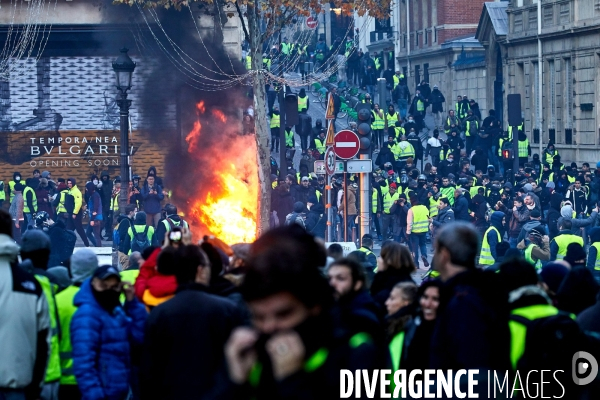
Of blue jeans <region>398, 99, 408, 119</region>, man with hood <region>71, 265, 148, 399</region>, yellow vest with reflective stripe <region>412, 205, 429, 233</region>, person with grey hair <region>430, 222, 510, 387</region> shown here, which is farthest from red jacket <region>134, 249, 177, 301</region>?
blue jeans <region>398, 99, 408, 119</region>

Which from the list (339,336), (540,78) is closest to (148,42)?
(540,78)

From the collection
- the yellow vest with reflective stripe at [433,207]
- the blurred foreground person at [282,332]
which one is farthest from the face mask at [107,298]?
the yellow vest with reflective stripe at [433,207]

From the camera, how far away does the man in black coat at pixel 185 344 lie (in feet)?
17.2

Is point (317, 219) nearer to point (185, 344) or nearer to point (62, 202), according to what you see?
point (62, 202)

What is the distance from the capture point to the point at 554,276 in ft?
21.1

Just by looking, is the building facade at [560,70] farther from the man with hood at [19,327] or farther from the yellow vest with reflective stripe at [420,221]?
the man with hood at [19,327]

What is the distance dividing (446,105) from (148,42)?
70.6 feet

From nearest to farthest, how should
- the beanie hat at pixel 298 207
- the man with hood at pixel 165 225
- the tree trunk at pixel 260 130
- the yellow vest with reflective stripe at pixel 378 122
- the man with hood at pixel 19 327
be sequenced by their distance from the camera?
the man with hood at pixel 19 327, the man with hood at pixel 165 225, the beanie hat at pixel 298 207, the tree trunk at pixel 260 130, the yellow vest with reflective stripe at pixel 378 122

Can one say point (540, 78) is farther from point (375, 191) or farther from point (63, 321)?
point (63, 321)

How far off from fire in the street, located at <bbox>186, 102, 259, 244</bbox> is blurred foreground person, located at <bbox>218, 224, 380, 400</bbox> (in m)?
18.6

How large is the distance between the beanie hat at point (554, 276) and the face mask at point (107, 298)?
94.3 inches

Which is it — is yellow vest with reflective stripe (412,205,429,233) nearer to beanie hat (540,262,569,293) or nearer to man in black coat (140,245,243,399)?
beanie hat (540,262,569,293)

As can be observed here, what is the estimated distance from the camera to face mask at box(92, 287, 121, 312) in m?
6.14

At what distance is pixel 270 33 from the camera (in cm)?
2259
